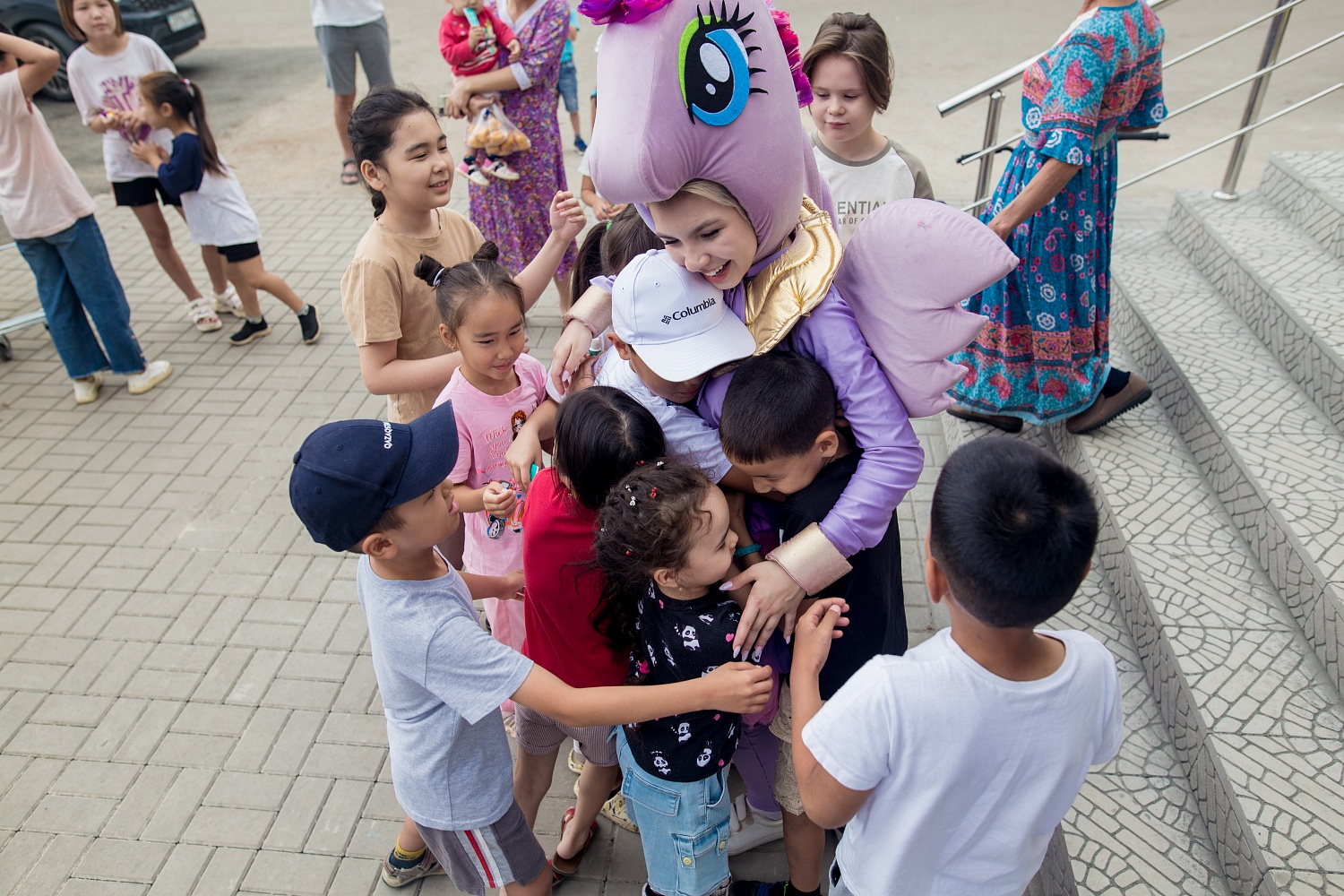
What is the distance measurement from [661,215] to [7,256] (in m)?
6.84

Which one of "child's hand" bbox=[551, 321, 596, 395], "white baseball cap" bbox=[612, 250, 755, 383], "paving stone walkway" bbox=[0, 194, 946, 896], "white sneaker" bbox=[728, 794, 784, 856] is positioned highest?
"white baseball cap" bbox=[612, 250, 755, 383]

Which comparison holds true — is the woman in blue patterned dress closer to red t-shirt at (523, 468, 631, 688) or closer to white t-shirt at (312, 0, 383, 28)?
red t-shirt at (523, 468, 631, 688)

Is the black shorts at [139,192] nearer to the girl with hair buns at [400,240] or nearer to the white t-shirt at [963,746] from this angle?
the girl with hair buns at [400,240]

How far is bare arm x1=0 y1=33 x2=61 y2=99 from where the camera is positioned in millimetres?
4148

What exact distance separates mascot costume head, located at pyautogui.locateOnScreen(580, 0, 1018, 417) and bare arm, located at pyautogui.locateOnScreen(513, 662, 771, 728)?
0.67 m

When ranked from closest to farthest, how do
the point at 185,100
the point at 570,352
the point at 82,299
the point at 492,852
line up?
1. the point at 492,852
2. the point at 570,352
3. the point at 82,299
4. the point at 185,100

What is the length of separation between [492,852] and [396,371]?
4.62ft

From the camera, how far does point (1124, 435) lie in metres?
3.39

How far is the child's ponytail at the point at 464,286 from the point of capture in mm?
2438

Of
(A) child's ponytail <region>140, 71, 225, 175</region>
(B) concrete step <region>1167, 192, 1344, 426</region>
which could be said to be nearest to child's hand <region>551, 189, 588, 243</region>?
(B) concrete step <region>1167, 192, 1344, 426</region>

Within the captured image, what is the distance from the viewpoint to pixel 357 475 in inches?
67.8

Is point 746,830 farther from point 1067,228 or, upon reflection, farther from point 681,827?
point 1067,228

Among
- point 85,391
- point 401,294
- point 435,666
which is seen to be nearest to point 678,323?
point 435,666

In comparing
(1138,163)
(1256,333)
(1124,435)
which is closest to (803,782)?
(1124,435)
